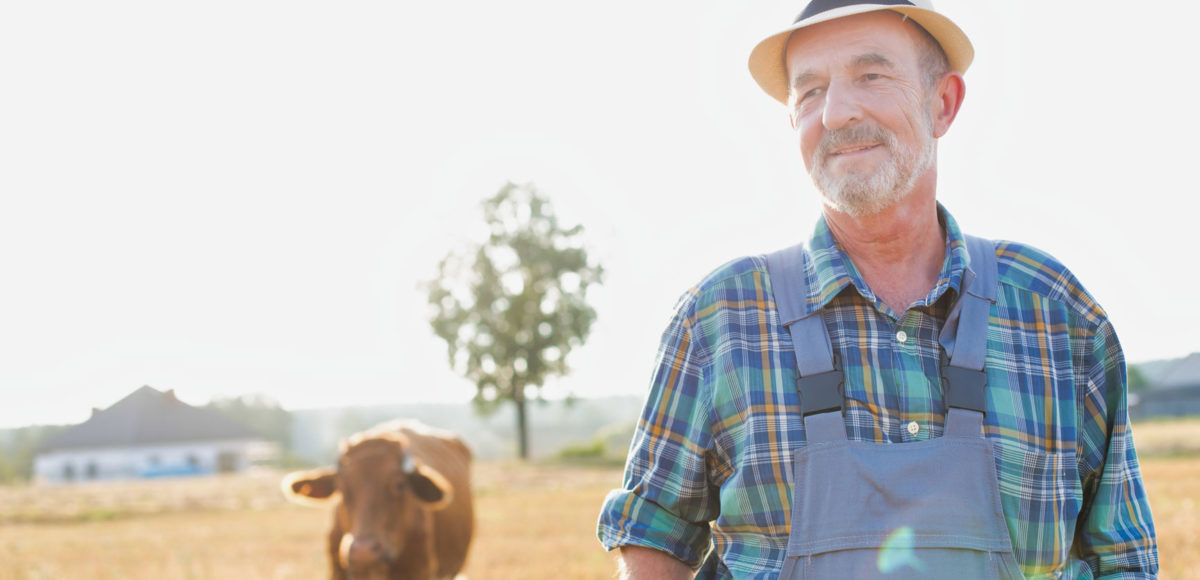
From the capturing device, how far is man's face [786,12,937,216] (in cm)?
268

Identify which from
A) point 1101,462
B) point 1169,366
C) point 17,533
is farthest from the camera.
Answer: point 17,533

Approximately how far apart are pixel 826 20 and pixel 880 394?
1020 mm

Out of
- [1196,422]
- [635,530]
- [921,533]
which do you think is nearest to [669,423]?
[635,530]

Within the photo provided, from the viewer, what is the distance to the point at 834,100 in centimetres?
268

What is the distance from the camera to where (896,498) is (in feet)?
7.50

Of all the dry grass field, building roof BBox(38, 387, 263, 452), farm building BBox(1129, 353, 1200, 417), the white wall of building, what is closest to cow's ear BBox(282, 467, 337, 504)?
the dry grass field

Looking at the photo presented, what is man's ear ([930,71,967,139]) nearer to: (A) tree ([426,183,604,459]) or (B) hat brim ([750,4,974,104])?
(B) hat brim ([750,4,974,104])

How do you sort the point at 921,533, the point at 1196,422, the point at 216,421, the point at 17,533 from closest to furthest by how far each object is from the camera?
1. the point at 921,533
2. the point at 17,533
3. the point at 1196,422
4. the point at 216,421

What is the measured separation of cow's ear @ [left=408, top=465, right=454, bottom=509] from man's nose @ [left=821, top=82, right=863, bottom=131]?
265 inches

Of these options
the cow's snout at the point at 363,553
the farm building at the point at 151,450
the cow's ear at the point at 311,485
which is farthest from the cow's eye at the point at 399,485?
the farm building at the point at 151,450

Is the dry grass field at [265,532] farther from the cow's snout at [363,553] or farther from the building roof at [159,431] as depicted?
the building roof at [159,431]

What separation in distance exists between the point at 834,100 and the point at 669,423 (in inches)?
38.0

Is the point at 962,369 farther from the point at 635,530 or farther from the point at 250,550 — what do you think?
the point at 250,550

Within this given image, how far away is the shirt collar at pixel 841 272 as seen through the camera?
2619 millimetres
